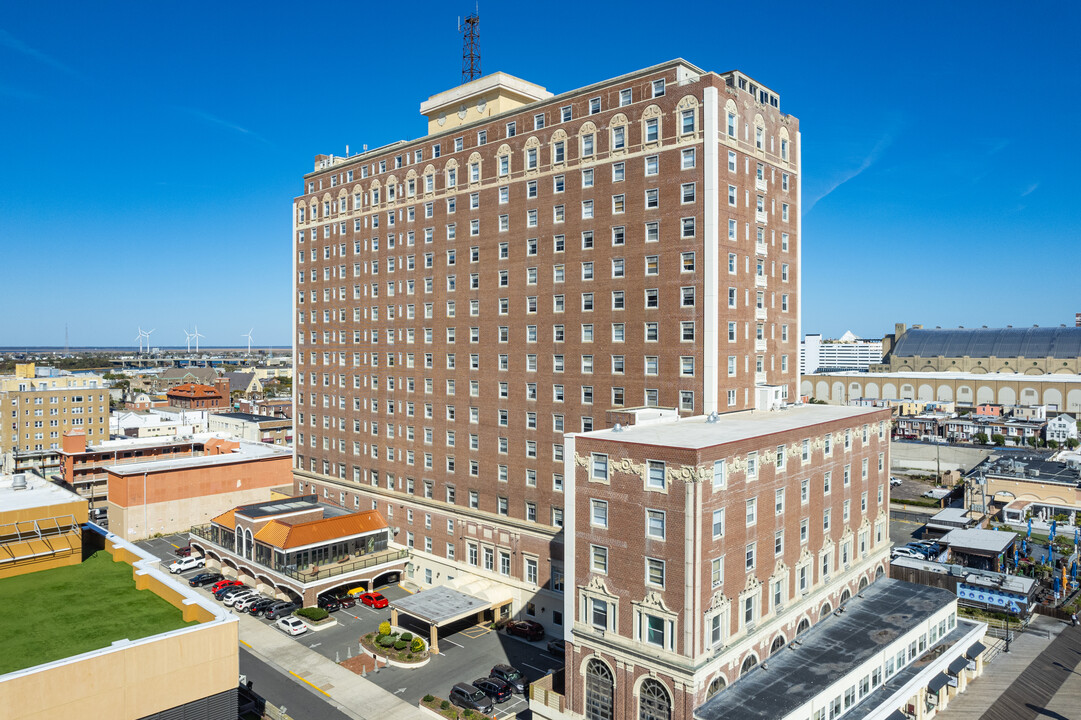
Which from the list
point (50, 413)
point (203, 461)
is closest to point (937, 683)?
point (203, 461)

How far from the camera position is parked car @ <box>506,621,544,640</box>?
61.3 metres

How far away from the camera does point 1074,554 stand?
78500 mm

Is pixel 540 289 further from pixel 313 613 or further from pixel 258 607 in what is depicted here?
pixel 258 607

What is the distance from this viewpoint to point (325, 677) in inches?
2135

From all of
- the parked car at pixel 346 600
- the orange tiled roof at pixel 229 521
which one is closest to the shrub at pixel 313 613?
the parked car at pixel 346 600

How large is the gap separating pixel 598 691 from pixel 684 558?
10.7 metres

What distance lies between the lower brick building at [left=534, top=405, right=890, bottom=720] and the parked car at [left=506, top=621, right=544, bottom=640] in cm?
1628

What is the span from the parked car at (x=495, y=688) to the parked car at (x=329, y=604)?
2309cm

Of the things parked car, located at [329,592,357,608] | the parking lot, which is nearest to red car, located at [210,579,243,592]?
the parking lot

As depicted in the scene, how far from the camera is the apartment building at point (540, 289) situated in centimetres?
5634

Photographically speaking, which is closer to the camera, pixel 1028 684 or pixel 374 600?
pixel 1028 684

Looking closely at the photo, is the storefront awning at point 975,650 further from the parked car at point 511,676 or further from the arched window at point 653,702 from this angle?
the parked car at point 511,676

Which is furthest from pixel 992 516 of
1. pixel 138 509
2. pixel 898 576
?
pixel 138 509

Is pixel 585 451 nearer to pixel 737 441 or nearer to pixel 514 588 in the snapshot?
pixel 737 441
